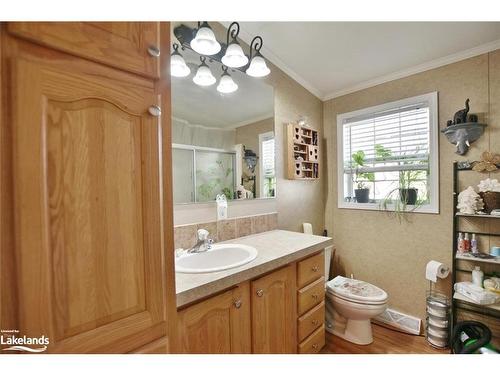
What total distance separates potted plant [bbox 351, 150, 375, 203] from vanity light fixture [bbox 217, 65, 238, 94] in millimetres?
1372

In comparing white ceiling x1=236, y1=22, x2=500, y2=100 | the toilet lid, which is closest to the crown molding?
white ceiling x1=236, y1=22, x2=500, y2=100

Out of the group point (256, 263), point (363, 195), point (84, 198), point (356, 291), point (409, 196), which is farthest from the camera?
point (363, 195)

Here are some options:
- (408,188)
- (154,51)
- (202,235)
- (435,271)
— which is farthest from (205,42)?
(435,271)

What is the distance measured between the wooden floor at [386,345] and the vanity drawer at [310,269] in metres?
0.65

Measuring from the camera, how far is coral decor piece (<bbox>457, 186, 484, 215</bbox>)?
4.93 ft

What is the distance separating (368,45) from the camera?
1.61 meters

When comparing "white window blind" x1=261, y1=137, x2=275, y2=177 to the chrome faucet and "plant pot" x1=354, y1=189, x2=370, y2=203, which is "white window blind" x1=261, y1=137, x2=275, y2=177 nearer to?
the chrome faucet

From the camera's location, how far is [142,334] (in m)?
0.63

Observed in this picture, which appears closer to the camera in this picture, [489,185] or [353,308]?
[489,185]

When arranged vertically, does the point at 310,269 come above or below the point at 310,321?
above

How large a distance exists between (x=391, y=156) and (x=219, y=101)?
1.62 m

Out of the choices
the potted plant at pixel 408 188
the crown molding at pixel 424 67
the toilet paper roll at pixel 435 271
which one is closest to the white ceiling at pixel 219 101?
the crown molding at pixel 424 67

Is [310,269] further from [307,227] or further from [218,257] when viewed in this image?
[307,227]

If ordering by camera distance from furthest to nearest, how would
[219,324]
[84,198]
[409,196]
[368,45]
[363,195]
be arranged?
[363,195], [409,196], [368,45], [219,324], [84,198]
